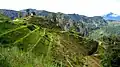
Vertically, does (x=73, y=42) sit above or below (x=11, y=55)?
below

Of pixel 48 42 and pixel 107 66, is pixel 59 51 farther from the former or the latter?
pixel 107 66

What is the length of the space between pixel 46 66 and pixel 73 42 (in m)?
5.12

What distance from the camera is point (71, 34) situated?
31.9ft

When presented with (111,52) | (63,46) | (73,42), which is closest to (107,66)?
(111,52)

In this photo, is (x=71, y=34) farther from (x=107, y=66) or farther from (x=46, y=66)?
(x=46, y=66)

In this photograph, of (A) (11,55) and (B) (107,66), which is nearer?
(A) (11,55)

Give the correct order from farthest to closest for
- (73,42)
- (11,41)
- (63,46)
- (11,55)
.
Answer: (73,42), (63,46), (11,41), (11,55)

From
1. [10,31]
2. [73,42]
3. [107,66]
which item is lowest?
[107,66]

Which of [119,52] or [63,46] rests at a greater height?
[63,46]

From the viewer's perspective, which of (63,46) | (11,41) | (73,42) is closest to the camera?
(11,41)

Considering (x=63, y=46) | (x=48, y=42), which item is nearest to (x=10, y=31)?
(x=48, y=42)

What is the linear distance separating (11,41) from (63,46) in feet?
5.33

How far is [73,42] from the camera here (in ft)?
31.5

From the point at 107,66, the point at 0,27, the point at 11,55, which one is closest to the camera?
the point at 11,55
